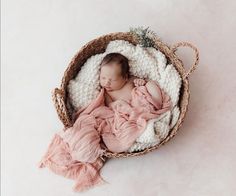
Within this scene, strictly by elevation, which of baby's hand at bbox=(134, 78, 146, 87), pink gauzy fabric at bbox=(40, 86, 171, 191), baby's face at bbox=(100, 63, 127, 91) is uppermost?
baby's face at bbox=(100, 63, 127, 91)

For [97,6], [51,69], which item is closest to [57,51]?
[51,69]

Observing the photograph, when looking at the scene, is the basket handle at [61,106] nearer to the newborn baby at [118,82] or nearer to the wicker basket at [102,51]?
the wicker basket at [102,51]

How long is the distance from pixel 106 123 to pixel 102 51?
29 centimetres

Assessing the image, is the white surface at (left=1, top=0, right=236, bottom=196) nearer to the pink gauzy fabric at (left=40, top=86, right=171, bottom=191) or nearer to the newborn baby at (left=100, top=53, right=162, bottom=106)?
the pink gauzy fabric at (left=40, top=86, right=171, bottom=191)

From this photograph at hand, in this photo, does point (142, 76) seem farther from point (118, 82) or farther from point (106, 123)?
point (106, 123)

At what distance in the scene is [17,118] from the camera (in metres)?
1.76

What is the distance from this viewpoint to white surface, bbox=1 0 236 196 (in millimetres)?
1611

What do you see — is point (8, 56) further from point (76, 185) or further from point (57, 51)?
point (76, 185)

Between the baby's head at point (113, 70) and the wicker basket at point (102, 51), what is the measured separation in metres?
0.09

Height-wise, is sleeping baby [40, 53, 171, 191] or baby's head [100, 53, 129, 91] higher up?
baby's head [100, 53, 129, 91]

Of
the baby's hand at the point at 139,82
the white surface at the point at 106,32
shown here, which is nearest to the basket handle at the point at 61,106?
the white surface at the point at 106,32

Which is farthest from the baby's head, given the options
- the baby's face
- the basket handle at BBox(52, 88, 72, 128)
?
the basket handle at BBox(52, 88, 72, 128)

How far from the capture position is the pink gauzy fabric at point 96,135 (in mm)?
1568

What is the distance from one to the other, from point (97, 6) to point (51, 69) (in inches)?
13.3
